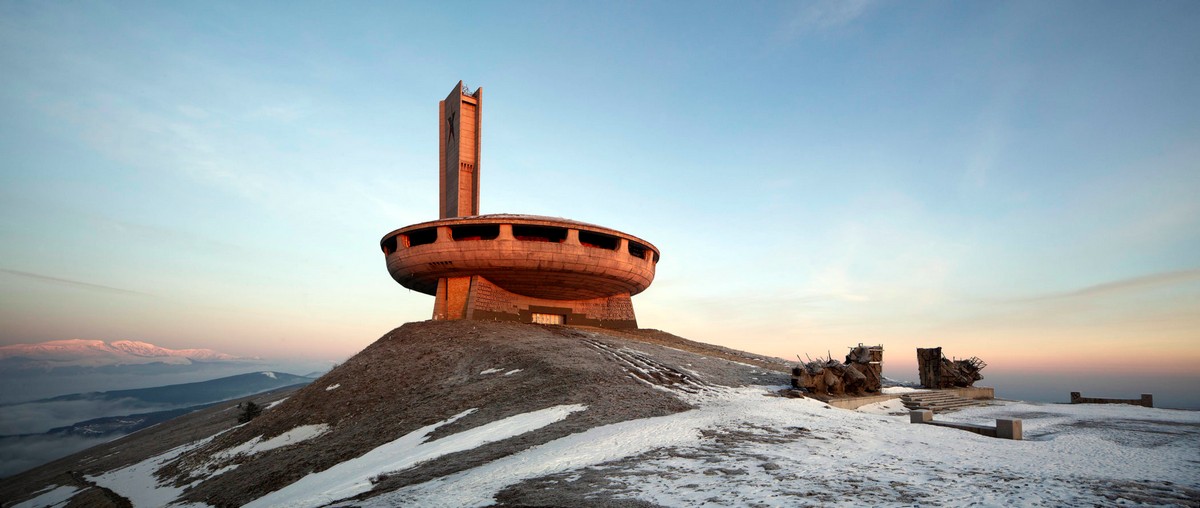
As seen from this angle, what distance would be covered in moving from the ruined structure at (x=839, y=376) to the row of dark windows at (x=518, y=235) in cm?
1708

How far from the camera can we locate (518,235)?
35.5 metres

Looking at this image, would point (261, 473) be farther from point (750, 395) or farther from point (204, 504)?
point (750, 395)

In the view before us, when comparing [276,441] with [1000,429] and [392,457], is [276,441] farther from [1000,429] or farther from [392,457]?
[1000,429]

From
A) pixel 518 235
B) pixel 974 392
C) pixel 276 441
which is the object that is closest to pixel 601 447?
pixel 276 441

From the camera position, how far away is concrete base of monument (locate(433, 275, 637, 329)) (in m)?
35.3

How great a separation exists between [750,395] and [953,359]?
15.2 meters

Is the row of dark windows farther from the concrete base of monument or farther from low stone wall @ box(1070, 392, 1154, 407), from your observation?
low stone wall @ box(1070, 392, 1154, 407)

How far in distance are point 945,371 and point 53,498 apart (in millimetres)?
39700

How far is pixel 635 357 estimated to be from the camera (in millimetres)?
23734

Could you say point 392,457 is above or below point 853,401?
below

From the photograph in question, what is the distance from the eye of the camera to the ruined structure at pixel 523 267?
33.8 meters

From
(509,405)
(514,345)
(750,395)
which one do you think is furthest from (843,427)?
(514,345)

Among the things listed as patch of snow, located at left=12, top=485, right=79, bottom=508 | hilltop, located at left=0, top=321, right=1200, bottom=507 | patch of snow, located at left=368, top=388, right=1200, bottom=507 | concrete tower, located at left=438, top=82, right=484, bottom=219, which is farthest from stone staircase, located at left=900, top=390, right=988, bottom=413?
concrete tower, located at left=438, top=82, right=484, bottom=219

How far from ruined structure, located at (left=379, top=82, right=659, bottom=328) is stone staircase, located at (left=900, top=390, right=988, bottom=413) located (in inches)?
723
